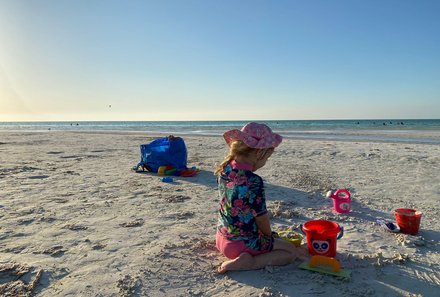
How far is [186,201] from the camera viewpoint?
573cm

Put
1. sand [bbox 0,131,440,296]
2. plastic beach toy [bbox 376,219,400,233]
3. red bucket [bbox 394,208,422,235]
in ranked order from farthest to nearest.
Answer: plastic beach toy [bbox 376,219,400,233] < red bucket [bbox 394,208,422,235] < sand [bbox 0,131,440,296]

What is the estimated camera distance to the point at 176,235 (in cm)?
415

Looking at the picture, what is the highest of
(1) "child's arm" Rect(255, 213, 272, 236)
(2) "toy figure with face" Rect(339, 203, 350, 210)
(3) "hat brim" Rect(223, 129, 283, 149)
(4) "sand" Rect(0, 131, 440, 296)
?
(3) "hat brim" Rect(223, 129, 283, 149)

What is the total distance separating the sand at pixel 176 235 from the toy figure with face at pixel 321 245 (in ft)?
0.78

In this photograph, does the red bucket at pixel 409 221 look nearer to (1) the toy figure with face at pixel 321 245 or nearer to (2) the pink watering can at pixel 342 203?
(2) the pink watering can at pixel 342 203

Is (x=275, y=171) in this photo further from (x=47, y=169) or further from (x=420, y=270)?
(x=47, y=169)

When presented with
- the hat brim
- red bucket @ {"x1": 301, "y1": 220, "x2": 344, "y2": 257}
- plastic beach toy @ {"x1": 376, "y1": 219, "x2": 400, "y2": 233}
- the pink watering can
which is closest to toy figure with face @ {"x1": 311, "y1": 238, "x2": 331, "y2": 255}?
red bucket @ {"x1": 301, "y1": 220, "x2": 344, "y2": 257}

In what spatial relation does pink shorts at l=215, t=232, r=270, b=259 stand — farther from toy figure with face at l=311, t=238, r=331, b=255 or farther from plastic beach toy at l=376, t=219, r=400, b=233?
plastic beach toy at l=376, t=219, r=400, b=233

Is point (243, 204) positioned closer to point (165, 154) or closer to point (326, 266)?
point (326, 266)

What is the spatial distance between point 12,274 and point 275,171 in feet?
20.8

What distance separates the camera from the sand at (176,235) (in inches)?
117

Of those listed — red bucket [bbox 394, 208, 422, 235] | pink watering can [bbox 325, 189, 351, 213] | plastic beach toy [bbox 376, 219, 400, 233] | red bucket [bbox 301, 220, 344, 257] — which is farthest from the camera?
pink watering can [bbox 325, 189, 351, 213]

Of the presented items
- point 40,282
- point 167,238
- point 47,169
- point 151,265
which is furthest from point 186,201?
point 47,169

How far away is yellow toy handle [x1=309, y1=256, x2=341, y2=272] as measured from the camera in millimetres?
3129
